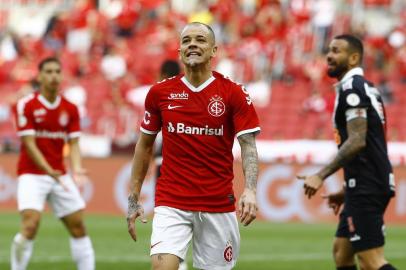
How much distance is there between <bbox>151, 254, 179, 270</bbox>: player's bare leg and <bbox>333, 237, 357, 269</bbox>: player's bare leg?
6.09 ft

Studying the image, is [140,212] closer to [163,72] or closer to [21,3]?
[163,72]

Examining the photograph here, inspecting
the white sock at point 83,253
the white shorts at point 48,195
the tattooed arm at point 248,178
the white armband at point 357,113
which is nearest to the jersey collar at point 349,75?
the white armband at point 357,113

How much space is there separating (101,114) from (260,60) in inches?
168

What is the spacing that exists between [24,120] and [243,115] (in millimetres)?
4279

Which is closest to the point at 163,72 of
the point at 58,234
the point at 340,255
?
the point at 340,255

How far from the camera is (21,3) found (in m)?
33.4

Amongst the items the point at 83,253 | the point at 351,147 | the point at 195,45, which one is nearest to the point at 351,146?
the point at 351,147

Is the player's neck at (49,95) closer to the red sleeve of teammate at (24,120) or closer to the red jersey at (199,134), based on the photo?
the red sleeve of teammate at (24,120)

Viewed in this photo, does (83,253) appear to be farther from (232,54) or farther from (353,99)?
(232,54)

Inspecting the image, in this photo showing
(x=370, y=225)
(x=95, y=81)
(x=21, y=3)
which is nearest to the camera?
(x=370, y=225)

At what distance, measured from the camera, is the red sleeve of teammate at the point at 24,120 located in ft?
35.5

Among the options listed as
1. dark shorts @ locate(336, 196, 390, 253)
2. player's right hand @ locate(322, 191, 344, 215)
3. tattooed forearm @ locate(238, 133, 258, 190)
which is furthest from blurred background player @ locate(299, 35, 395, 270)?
tattooed forearm @ locate(238, 133, 258, 190)

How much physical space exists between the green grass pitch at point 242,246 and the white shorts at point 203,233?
16.2ft

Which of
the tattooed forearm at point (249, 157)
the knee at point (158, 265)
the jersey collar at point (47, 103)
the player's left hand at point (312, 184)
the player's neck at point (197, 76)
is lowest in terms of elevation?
the knee at point (158, 265)
